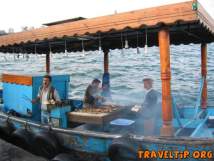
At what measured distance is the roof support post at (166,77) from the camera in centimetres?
661

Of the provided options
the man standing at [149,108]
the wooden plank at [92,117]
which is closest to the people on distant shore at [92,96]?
the wooden plank at [92,117]

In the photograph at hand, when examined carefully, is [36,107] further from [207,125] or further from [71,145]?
[207,125]

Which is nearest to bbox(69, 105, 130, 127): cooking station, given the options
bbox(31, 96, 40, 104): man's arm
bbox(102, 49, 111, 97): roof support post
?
bbox(31, 96, 40, 104): man's arm

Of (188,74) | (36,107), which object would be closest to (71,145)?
(36,107)

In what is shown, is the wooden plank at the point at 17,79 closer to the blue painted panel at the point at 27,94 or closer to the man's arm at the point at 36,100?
the blue painted panel at the point at 27,94

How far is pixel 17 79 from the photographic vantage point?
378 inches

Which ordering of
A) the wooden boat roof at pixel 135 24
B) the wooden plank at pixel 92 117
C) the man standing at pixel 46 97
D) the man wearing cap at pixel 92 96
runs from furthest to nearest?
the man wearing cap at pixel 92 96 → the man standing at pixel 46 97 → the wooden plank at pixel 92 117 → the wooden boat roof at pixel 135 24

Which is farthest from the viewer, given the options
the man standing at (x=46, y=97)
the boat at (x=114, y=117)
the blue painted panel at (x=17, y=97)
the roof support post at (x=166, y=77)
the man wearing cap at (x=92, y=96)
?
the man wearing cap at (x=92, y=96)

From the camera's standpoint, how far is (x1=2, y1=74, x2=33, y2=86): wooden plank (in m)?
9.09

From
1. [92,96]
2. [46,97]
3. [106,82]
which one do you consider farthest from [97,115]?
[106,82]

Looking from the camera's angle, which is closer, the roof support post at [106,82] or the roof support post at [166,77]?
the roof support post at [166,77]

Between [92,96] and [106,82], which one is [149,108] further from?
[106,82]

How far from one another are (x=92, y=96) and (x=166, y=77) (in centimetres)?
343

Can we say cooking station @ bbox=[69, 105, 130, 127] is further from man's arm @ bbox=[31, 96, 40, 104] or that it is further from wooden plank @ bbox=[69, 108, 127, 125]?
man's arm @ bbox=[31, 96, 40, 104]
